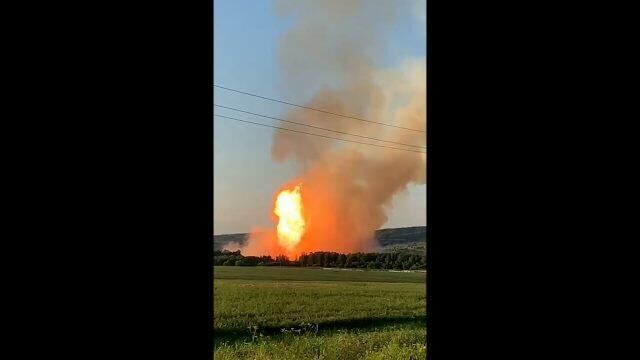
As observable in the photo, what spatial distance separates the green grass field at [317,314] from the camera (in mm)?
4906

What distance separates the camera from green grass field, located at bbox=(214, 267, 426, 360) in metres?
4.91

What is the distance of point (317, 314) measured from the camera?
659 cm
